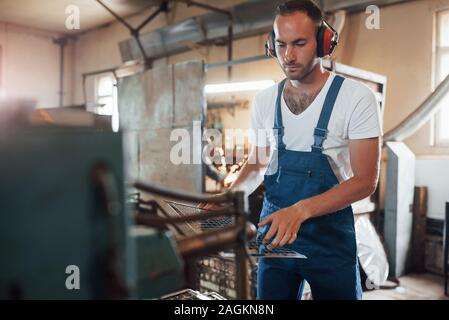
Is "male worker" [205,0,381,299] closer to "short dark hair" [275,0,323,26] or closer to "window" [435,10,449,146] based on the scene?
"short dark hair" [275,0,323,26]

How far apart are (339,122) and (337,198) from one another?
283 millimetres

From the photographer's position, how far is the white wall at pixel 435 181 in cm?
351

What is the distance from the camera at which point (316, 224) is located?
1.41 metres

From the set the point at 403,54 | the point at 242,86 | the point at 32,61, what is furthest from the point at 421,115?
the point at 32,61

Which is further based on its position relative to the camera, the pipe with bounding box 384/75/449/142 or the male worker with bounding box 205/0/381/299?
the pipe with bounding box 384/75/449/142

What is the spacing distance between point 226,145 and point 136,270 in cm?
446

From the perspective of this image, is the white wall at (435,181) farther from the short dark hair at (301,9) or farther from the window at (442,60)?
the short dark hair at (301,9)

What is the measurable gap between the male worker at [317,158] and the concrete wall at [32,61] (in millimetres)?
7184

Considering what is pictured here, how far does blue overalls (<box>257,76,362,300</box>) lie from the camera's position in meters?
1.38

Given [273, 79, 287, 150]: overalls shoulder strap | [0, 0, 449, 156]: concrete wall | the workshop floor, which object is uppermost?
[0, 0, 449, 156]: concrete wall

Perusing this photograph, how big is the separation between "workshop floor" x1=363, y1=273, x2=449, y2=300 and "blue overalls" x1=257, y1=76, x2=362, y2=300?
1925 mm

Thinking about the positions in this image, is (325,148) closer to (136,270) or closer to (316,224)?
(316,224)
